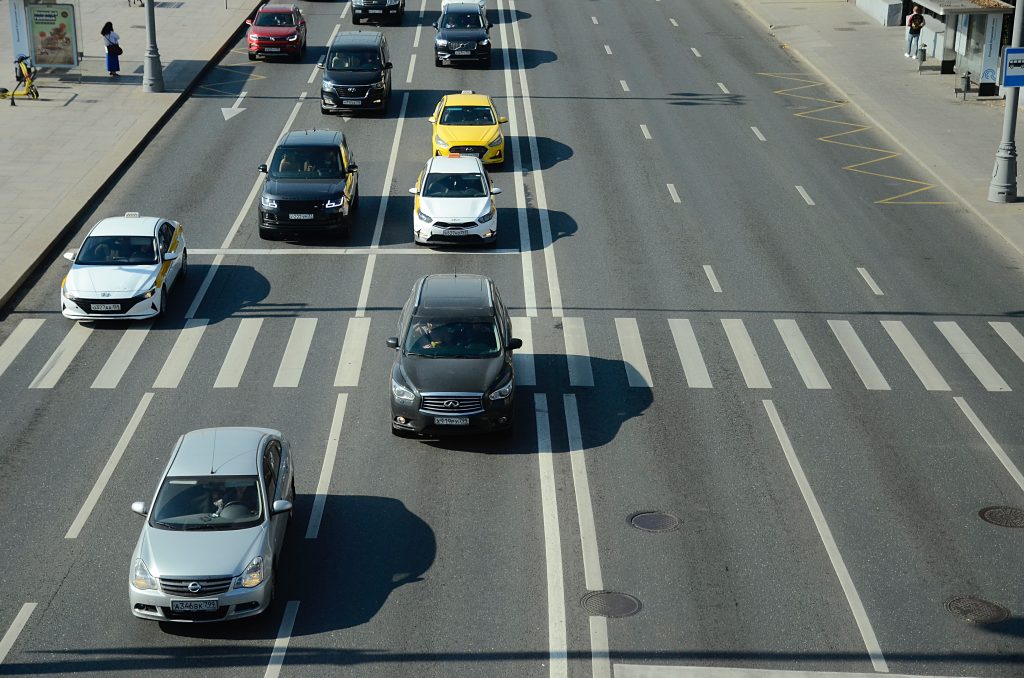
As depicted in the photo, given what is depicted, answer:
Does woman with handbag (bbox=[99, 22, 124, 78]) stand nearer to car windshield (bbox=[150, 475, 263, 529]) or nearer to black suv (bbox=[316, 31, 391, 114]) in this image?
black suv (bbox=[316, 31, 391, 114])

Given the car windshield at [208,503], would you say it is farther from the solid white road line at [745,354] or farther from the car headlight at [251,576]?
the solid white road line at [745,354]

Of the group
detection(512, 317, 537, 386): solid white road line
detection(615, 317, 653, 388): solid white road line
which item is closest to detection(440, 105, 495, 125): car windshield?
detection(512, 317, 537, 386): solid white road line

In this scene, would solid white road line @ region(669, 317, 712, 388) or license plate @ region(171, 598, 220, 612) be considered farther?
solid white road line @ region(669, 317, 712, 388)

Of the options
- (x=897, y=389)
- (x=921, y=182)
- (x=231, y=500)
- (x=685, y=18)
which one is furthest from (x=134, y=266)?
(x=685, y=18)

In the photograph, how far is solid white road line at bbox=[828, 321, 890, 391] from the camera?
23.6 meters

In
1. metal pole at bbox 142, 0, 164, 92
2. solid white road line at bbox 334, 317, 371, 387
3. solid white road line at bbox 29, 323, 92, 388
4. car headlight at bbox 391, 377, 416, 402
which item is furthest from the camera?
metal pole at bbox 142, 0, 164, 92

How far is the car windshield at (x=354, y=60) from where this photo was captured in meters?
41.1

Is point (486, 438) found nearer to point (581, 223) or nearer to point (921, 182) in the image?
point (581, 223)

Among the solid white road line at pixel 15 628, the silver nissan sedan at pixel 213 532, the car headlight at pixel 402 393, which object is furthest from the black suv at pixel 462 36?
A: the solid white road line at pixel 15 628

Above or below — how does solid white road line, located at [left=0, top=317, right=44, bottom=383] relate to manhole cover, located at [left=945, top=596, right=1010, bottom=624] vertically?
above

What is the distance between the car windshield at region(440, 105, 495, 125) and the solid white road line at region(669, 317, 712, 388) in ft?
41.1

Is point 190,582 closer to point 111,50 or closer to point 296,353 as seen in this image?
point 296,353

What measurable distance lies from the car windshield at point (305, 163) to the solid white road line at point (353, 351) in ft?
20.7

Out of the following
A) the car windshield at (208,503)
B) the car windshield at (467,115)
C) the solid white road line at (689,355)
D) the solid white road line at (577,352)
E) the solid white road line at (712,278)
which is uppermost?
the car windshield at (467,115)
